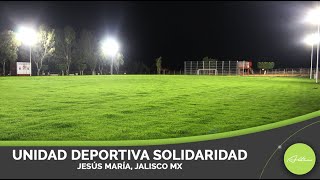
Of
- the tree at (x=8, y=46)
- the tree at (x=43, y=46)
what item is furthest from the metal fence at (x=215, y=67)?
the tree at (x=8, y=46)

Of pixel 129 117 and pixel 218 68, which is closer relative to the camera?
pixel 129 117

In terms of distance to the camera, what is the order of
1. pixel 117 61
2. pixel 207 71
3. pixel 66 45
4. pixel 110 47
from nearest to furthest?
pixel 207 71, pixel 66 45, pixel 110 47, pixel 117 61

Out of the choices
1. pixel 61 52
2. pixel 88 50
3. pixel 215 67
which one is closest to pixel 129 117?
pixel 215 67

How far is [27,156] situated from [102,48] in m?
69.2

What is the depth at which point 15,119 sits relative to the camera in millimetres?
9578

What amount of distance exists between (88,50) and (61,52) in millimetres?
5894

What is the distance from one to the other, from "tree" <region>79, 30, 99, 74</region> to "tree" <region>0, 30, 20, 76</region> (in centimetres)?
1532

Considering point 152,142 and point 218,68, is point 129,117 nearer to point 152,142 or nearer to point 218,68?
point 152,142

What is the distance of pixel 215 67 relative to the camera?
66.2 m

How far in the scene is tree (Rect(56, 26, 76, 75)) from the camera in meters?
66.1

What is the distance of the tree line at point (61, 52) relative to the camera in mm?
55125

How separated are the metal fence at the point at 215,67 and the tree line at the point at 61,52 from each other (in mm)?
17631

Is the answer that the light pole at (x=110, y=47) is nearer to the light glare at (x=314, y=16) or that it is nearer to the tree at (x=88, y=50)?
the tree at (x=88, y=50)

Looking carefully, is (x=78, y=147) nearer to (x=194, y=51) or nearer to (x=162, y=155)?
(x=162, y=155)
